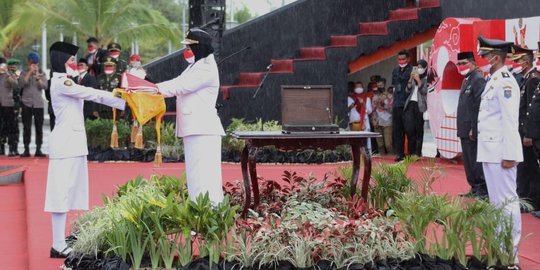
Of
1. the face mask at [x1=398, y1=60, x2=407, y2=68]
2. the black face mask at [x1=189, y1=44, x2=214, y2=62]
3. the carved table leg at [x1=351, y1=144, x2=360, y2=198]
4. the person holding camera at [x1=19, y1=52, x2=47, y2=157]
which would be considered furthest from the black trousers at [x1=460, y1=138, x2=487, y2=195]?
the person holding camera at [x1=19, y1=52, x2=47, y2=157]

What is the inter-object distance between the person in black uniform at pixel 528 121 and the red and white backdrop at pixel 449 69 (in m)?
3.26

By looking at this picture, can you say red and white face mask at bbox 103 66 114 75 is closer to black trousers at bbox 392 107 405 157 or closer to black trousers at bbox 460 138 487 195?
black trousers at bbox 392 107 405 157

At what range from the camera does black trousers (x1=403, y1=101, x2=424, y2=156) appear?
53.2ft

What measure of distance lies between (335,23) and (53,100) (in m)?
12.3

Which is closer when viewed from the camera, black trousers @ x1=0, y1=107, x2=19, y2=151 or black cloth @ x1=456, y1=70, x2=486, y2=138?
black cloth @ x1=456, y1=70, x2=486, y2=138

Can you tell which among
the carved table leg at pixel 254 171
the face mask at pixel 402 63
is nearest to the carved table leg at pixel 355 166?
the carved table leg at pixel 254 171

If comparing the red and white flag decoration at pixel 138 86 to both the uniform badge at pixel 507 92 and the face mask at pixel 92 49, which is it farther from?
the face mask at pixel 92 49

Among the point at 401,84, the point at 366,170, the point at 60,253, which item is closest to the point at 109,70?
the point at 401,84

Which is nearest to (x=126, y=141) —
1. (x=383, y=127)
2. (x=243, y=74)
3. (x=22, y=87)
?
(x=22, y=87)

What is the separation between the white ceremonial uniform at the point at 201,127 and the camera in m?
8.28

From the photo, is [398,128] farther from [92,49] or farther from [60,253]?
[60,253]

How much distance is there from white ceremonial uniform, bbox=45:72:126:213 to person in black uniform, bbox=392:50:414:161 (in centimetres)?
866

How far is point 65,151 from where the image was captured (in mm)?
8133

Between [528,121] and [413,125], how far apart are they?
6.08 metres
